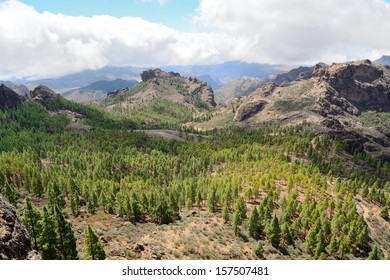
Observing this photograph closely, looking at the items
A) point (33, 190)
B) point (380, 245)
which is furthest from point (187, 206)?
point (380, 245)

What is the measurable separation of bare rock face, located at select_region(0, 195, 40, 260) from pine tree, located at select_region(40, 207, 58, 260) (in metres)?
15.5

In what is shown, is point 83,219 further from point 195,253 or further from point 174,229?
point 195,253

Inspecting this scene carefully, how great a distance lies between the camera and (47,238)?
213ft

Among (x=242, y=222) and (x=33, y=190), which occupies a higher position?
(x=33, y=190)

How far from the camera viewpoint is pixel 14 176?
497ft

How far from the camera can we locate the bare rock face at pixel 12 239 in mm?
41500

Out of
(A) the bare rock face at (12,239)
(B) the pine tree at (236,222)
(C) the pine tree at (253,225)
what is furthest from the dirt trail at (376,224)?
(A) the bare rock face at (12,239)

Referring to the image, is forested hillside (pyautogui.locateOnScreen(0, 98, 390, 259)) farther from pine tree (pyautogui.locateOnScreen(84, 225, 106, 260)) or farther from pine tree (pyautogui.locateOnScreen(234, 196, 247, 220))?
pine tree (pyautogui.locateOnScreen(234, 196, 247, 220))

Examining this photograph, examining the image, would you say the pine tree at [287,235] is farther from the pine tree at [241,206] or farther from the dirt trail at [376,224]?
the dirt trail at [376,224]

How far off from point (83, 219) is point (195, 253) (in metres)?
45.6

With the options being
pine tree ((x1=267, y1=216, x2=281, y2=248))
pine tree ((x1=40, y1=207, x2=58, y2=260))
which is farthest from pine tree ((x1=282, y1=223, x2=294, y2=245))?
pine tree ((x1=40, y1=207, x2=58, y2=260))

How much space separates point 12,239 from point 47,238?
22.6 metres

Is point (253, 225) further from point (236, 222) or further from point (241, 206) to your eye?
point (241, 206)

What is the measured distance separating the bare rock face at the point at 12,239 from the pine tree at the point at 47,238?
50.8 ft
